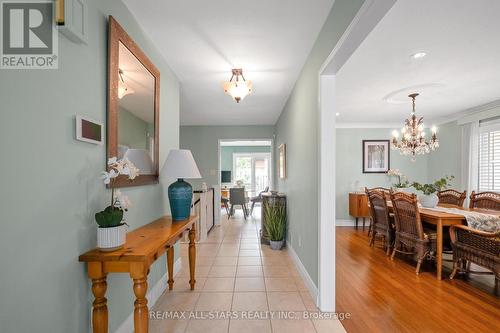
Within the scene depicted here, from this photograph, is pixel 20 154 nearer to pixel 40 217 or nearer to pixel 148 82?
pixel 40 217

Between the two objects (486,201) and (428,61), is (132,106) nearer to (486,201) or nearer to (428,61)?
(428,61)

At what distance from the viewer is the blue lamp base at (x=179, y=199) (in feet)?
7.19

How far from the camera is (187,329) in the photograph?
192 centimetres

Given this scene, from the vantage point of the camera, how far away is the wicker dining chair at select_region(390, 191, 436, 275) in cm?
298

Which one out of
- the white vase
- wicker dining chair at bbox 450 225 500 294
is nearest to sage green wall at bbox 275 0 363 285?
wicker dining chair at bbox 450 225 500 294

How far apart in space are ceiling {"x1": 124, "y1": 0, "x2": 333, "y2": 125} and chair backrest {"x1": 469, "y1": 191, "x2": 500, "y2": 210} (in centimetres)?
332

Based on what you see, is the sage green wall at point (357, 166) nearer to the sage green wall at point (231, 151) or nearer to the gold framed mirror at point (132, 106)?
the sage green wall at point (231, 151)

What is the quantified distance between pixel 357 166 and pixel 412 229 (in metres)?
2.83

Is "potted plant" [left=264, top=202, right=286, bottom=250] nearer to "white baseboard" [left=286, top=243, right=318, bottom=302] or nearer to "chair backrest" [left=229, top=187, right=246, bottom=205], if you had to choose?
"white baseboard" [left=286, top=243, right=318, bottom=302]

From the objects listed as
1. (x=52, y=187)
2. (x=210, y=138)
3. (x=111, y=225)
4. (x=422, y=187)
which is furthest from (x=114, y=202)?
(x=210, y=138)

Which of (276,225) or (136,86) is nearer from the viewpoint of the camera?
(136,86)

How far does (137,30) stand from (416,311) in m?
3.51

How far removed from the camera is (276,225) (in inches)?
157

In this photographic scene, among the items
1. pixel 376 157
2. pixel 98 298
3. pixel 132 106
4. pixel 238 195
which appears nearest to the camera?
pixel 98 298
